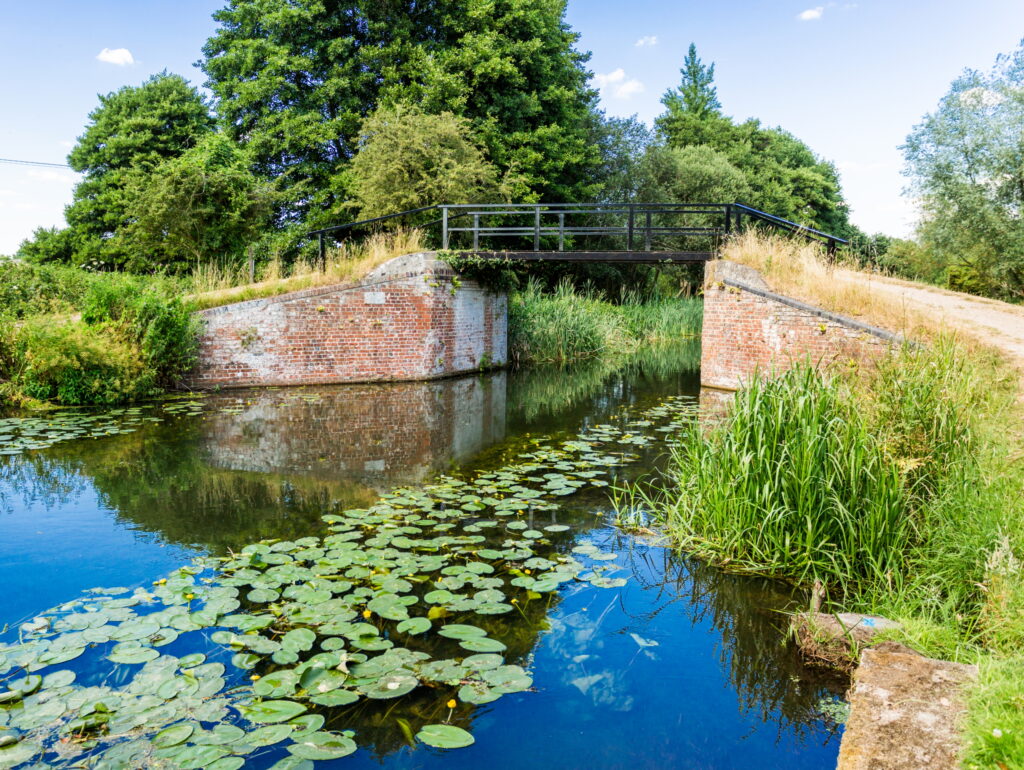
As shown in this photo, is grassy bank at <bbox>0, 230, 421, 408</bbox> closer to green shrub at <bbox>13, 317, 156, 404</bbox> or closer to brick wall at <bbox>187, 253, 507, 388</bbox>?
green shrub at <bbox>13, 317, 156, 404</bbox>

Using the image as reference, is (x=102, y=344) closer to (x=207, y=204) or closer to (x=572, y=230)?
(x=207, y=204)

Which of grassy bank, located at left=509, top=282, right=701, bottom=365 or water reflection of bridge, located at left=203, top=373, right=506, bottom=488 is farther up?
grassy bank, located at left=509, top=282, right=701, bottom=365

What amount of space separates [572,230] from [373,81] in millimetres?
14102

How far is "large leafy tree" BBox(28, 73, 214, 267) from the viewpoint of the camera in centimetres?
2884

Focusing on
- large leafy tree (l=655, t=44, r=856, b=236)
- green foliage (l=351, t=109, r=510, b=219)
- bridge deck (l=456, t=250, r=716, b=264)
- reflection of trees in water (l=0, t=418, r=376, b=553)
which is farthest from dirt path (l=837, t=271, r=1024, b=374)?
large leafy tree (l=655, t=44, r=856, b=236)

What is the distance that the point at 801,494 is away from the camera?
4590mm

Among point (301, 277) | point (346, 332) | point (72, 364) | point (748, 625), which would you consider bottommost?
point (748, 625)

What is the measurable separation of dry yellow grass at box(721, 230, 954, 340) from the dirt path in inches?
5.6

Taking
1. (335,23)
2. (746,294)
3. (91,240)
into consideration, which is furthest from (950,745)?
(91,240)

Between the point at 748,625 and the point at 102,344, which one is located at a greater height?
the point at 102,344

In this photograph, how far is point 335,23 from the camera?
23.9 m

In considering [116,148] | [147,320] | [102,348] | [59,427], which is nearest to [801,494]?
[59,427]

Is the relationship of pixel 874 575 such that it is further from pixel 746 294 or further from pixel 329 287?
pixel 329 287

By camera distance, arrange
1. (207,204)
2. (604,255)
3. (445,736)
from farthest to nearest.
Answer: (207,204) < (604,255) < (445,736)
